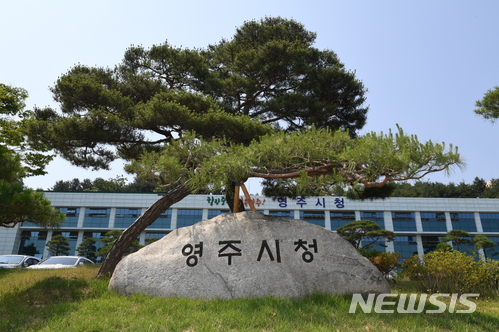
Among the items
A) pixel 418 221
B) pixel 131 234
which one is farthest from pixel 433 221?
pixel 131 234

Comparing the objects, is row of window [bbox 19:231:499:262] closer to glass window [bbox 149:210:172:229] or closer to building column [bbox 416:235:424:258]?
building column [bbox 416:235:424:258]

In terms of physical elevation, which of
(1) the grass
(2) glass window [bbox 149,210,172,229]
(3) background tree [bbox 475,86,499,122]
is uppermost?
(3) background tree [bbox 475,86,499,122]

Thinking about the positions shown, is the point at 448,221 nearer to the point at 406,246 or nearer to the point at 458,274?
the point at 406,246

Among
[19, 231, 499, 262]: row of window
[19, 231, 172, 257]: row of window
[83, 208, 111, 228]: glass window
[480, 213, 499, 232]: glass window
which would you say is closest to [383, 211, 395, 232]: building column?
[19, 231, 499, 262]: row of window

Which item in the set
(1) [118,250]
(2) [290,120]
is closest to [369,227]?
(2) [290,120]

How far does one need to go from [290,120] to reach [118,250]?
19.5 ft

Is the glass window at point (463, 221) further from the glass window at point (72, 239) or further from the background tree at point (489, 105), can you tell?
the glass window at point (72, 239)

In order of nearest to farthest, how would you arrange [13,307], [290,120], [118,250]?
[13,307]
[118,250]
[290,120]

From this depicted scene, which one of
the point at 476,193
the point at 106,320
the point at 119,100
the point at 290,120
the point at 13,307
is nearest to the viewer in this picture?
the point at 106,320

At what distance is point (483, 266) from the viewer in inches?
258

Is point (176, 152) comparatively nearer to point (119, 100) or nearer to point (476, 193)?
point (119, 100)

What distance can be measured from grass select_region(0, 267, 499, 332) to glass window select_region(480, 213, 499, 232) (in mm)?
28373

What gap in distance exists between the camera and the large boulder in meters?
5.20

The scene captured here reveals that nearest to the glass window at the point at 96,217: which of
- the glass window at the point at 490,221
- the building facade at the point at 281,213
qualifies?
the building facade at the point at 281,213
